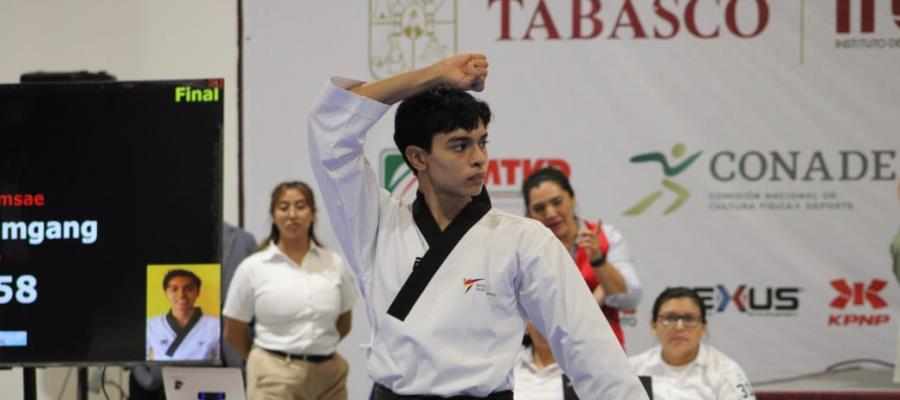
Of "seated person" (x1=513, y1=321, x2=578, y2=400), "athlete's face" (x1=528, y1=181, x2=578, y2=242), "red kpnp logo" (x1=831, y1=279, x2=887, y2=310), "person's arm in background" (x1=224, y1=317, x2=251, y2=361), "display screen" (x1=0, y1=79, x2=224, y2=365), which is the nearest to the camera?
"display screen" (x1=0, y1=79, x2=224, y2=365)

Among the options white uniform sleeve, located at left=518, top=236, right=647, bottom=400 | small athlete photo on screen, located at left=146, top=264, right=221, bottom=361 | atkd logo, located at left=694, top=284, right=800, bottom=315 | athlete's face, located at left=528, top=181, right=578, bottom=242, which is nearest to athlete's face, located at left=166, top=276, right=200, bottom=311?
small athlete photo on screen, located at left=146, top=264, right=221, bottom=361

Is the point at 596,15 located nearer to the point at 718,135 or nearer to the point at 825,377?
the point at 718,135

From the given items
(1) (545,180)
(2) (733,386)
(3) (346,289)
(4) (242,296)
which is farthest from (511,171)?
(2) (733,386)

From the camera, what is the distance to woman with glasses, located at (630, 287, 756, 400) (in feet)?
13.3

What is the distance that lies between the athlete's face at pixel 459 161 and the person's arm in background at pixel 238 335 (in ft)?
9.48

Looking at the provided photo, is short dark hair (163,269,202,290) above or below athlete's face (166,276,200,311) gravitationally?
above

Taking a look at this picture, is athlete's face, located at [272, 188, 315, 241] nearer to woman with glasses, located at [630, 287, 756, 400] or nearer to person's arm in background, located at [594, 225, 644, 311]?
person's arm in background, located at [594, 225, 644, 311]

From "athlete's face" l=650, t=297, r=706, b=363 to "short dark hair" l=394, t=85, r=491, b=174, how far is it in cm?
199

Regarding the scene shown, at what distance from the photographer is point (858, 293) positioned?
5.61 meters

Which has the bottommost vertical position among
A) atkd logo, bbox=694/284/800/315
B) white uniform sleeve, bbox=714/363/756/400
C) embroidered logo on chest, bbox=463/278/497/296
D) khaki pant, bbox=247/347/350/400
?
khaki pant, bbox=247/347/350/400

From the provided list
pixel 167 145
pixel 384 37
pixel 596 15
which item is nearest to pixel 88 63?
pixel 384 37

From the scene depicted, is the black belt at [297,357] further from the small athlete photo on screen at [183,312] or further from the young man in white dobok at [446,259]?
the young man in white dobok at [446,259]

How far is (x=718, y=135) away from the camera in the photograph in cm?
565

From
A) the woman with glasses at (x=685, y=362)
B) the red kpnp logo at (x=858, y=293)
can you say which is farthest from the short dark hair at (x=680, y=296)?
the red kpnp logo at (x=858, y=293)
